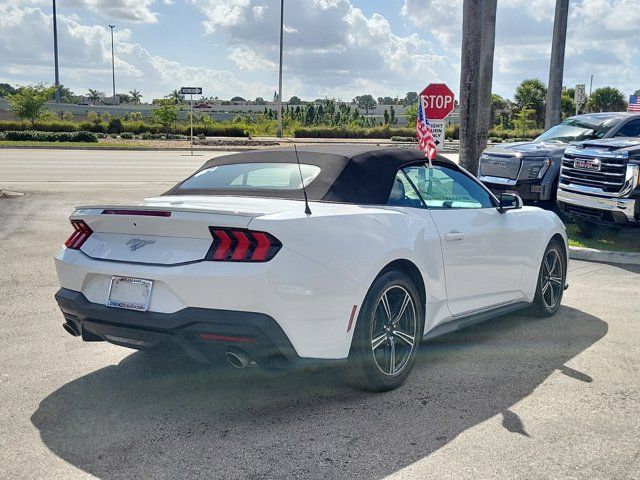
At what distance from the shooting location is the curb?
10.0m

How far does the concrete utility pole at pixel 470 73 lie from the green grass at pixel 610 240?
8.16 feet

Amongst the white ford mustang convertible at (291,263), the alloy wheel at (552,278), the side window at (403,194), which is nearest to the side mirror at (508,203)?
the white ford mustang convertible at (291,263)

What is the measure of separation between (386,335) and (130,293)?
1.62 meters

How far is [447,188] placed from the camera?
18.8 feet

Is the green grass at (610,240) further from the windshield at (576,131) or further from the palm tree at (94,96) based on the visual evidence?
the palm tree at (94,96)

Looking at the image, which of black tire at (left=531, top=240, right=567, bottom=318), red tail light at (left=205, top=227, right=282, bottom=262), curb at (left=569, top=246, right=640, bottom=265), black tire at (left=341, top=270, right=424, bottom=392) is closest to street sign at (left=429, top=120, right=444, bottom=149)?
curb at (left=569, top=246, right=640, bottom=265)

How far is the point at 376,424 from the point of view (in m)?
4.23

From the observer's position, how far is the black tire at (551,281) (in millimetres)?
6648

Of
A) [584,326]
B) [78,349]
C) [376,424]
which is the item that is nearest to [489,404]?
[376,424]

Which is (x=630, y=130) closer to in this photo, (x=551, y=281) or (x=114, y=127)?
(x=551, y=281)

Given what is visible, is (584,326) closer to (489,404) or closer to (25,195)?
(489,404)

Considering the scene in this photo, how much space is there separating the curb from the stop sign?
536cm

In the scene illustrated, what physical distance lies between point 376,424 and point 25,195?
1351 cm

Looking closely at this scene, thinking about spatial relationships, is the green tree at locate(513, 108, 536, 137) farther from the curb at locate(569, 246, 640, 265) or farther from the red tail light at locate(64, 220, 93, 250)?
the red tail light at locate(64, 220, 93, 250)
